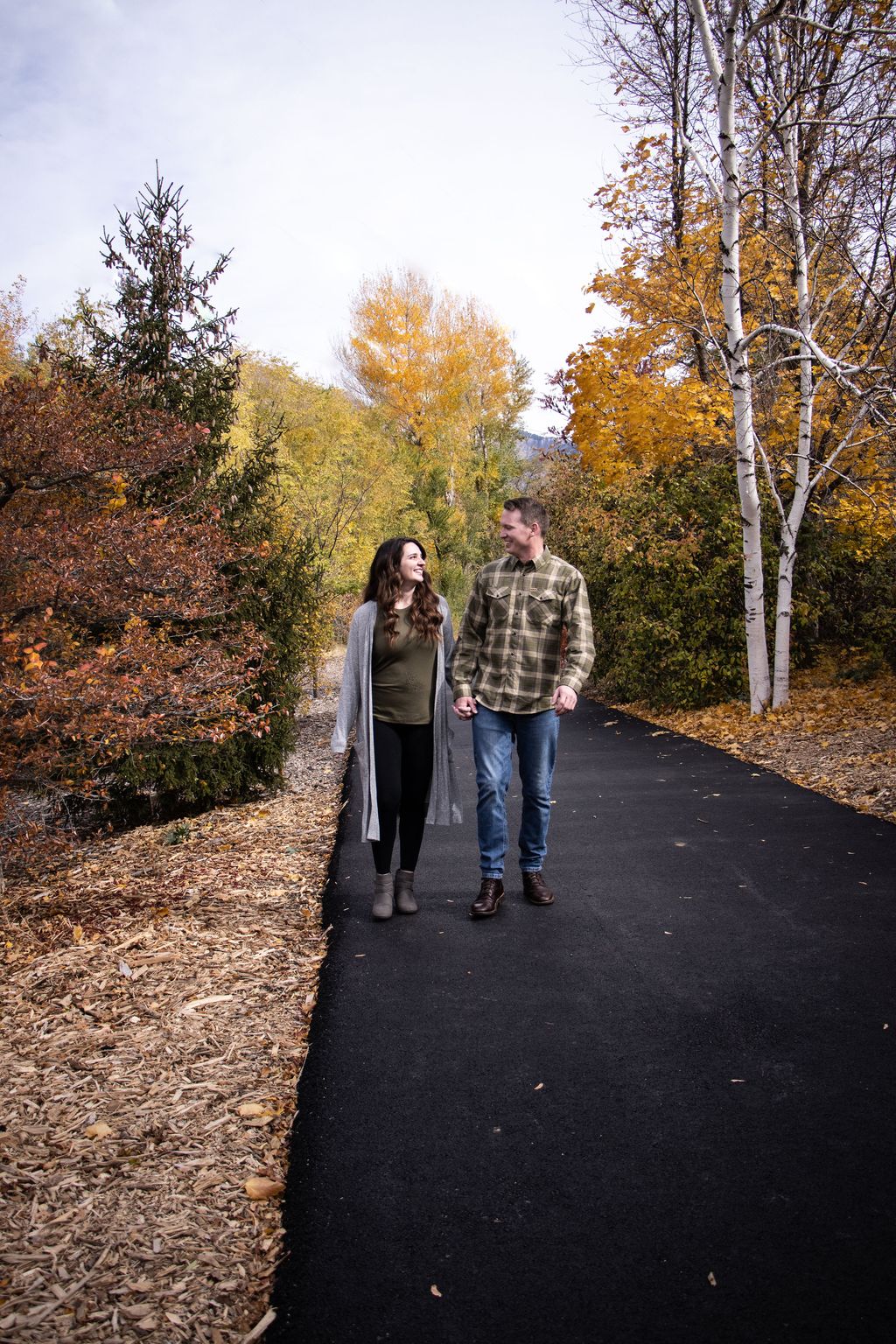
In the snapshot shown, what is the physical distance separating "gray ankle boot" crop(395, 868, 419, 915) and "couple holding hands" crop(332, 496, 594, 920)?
15mm

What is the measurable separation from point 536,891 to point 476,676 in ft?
4.20

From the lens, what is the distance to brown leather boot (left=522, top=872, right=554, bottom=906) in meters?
5.07

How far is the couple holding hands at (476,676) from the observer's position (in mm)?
4793

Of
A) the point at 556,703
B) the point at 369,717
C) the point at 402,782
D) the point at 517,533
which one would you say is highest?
the point at 517,533

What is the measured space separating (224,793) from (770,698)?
720cm

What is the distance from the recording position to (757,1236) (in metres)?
2.36

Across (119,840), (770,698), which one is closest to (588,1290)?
(119,840)

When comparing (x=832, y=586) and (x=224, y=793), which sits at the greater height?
(x=832, y=586)

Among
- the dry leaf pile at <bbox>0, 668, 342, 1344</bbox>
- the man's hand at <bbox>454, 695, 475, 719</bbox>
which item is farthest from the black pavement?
the man's hand at <bbox>454, 695, 475, 719</bbox>

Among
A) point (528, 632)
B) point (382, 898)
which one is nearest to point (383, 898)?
point (382, 898)

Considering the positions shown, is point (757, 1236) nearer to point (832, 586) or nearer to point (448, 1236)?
point (448, 1236)

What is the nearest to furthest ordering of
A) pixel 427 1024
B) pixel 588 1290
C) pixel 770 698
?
pixel 588 1290, pixel 427 1024, pixel 770 698

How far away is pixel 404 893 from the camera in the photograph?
5.05m

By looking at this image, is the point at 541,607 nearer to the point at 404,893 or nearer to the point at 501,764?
the point at 501,764
